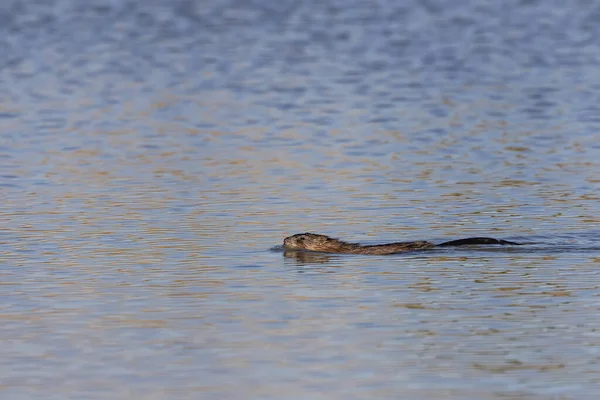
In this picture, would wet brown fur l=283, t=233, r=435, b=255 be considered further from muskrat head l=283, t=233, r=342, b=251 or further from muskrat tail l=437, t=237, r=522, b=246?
muskrat tail l=437, t=237, r=522, b=246

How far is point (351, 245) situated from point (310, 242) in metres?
0.42

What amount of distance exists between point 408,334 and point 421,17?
29.1 metres

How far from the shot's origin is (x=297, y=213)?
16.7m

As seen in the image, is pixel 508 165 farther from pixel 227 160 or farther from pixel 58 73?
pixel 58 73

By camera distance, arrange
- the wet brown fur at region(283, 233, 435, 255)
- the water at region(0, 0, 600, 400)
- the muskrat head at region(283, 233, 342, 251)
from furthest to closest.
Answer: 1. the muskrat head at region(283, 233, 342, 251)
2. the wet brown fur at region(283, 233, 435, 255)
3. the water at region(0, 0, 600, 400)

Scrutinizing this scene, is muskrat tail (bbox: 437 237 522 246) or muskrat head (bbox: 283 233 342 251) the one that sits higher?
muskrat head (bbox: 283 233 342 251)

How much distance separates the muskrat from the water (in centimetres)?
16

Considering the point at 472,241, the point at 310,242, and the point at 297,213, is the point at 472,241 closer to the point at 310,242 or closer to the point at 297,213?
the point at 310,242

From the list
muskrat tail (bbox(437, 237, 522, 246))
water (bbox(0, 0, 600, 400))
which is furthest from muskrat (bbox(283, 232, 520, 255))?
water (bbox(0, 0, 600, 400))

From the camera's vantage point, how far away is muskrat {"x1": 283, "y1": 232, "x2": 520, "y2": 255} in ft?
46.4

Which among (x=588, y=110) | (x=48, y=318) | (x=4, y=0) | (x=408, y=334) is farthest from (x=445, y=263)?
(x=4, y=0)

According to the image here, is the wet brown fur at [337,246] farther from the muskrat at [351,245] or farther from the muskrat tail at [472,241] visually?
the muskrat tail at [472,241]

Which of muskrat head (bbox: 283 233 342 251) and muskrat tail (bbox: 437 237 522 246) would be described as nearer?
muskrat tail (bbox: 437 237 522 246)

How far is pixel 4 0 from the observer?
43.8 meters
